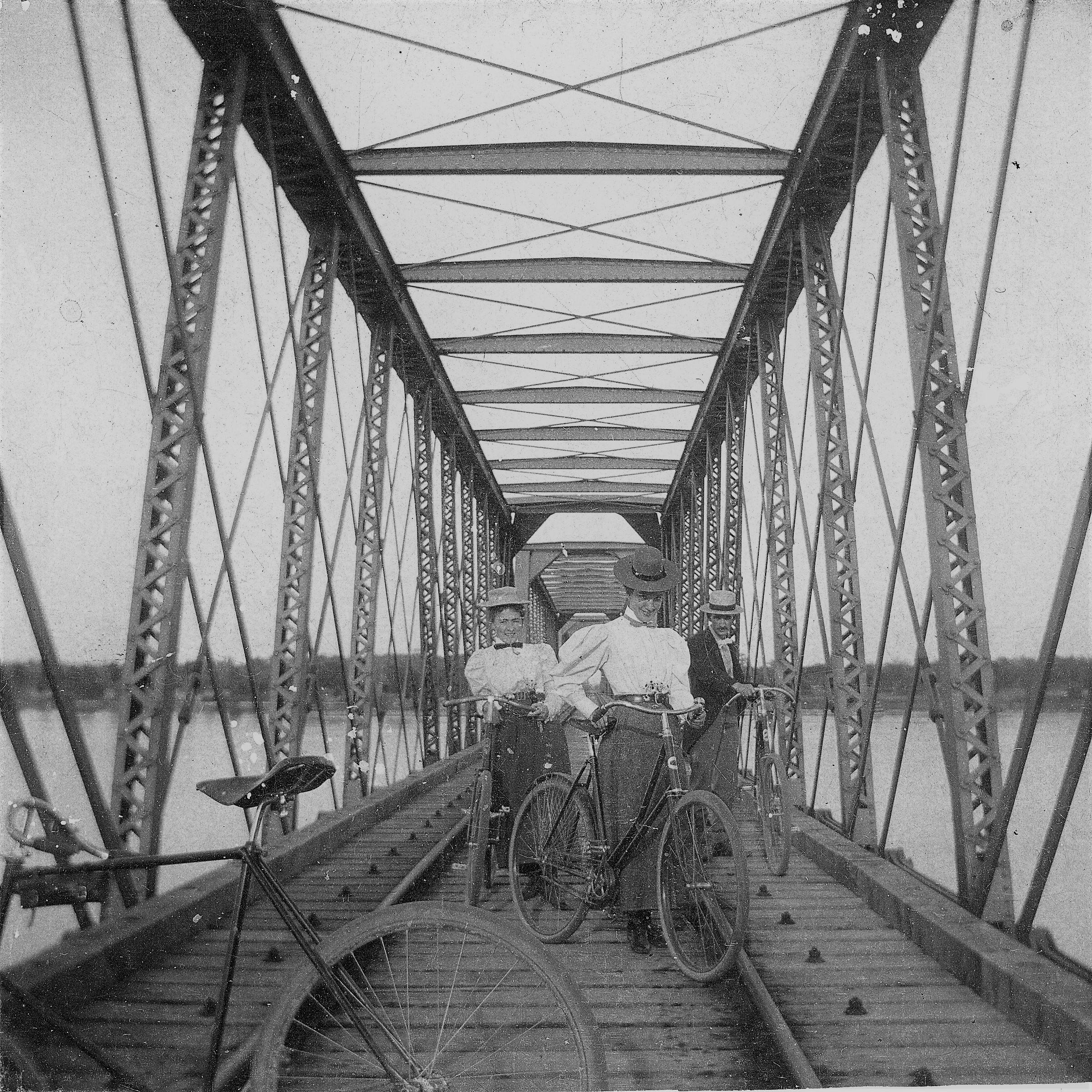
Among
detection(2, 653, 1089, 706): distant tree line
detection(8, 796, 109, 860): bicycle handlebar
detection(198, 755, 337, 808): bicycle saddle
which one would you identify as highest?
detection(2, 653, 1089, 706): distant tree line

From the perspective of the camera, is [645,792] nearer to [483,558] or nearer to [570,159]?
[570,159]

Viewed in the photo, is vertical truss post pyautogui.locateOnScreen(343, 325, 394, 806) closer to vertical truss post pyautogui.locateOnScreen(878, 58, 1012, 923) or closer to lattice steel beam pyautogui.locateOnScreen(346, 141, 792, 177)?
lattice steel beam pyautogui.locateOnScreen(346, 141, 792, 177)

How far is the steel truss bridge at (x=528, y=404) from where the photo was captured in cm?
389

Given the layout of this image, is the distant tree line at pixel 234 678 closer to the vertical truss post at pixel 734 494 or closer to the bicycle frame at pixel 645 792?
the bicycle frame at pixel 645 792

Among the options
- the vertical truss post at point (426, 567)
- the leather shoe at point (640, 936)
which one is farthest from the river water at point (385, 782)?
the leather shoe at point (640, 936)

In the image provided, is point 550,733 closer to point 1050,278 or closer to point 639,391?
point 1050,278

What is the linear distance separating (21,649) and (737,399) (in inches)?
410

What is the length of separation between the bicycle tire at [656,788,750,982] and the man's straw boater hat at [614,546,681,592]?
91 centimetres

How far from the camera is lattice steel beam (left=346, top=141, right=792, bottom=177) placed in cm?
687

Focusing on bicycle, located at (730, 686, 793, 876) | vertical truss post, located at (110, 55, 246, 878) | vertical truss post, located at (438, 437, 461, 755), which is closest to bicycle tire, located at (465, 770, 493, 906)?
vertical truss post, located at (110, 55, 246, 878)

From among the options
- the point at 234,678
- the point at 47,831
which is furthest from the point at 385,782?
the point at 47,831

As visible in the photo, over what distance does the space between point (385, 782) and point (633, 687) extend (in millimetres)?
9207

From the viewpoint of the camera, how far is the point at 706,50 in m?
5.29

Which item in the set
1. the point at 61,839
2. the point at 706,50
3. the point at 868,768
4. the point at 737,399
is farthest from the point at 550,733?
the point at 737,399
